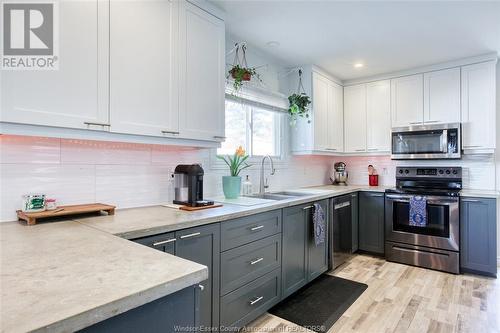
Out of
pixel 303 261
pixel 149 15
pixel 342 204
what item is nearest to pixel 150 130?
pixel 149 15

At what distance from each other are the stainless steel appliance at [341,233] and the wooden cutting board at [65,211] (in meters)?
2.30

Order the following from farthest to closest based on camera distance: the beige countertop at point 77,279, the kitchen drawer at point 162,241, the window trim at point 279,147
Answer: the window trim at point 279,147 → the kitchen drawer at point 162,241 → the beige countertop at point 77,279

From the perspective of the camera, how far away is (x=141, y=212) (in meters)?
1.87

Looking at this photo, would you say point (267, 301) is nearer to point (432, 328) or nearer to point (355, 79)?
point (432, 328)

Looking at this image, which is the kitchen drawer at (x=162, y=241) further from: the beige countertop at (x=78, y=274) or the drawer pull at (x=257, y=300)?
the drawer pull at (x=257, y=300)

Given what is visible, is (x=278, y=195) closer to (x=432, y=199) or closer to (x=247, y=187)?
(x=247, y=187)

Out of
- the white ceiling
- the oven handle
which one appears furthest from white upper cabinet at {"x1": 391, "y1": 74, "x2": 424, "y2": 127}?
the oven handle

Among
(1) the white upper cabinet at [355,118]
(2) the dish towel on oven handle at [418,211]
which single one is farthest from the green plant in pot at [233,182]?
(1) the white upper cabinet at [355,118]

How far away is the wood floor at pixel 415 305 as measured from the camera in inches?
83.2

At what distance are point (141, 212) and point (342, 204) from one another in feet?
7.76

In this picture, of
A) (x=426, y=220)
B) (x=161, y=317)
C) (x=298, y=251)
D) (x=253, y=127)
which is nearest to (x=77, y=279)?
(x=161, y=317)

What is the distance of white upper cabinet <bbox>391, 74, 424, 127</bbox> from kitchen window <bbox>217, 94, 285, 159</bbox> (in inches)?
63.3

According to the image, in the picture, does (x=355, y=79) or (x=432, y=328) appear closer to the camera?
(x=432, y=328)

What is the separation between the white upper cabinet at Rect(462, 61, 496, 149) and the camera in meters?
3.26
